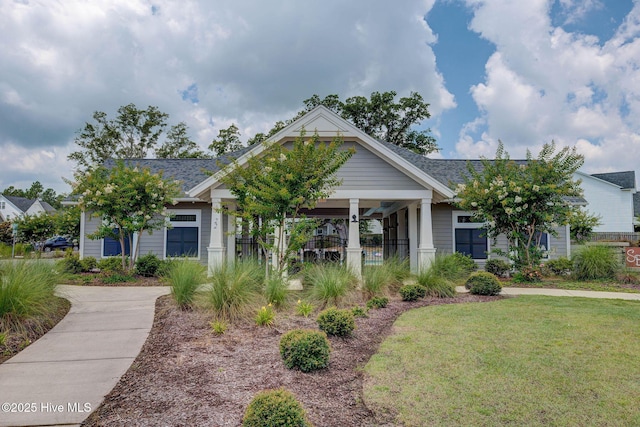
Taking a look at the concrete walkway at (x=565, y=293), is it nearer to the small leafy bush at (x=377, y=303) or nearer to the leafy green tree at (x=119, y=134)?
the small leafy bush at (x=377, y=303)

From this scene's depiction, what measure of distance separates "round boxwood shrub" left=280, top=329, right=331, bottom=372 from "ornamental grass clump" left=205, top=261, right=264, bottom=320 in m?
1.80

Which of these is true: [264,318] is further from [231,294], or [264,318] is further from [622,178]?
[622,178]

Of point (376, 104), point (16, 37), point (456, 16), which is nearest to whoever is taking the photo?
point (16, 37)

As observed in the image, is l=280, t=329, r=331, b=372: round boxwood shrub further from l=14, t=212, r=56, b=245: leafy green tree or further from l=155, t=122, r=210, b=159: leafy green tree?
l=155, t=122, r=210, b=159: leafy green tree

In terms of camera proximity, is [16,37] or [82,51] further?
[82,51]

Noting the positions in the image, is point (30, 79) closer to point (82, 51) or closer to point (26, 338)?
point (82, 51)

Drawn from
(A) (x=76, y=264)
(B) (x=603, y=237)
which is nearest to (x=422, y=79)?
(B) (x=603, y=237)

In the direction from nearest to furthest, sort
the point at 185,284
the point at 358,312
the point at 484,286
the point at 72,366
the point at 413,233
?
the point at 72,366, the point at 358,312, the point at 185,284, the point at 484,286, the point at 413,233

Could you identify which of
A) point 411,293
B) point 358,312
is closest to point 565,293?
point 411,293

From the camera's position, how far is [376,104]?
94.4 feet

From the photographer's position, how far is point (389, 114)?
95.0ft

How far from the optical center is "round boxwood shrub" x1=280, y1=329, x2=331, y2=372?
3.89 meters

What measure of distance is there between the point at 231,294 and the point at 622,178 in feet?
106

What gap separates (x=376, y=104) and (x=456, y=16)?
52.4ft
